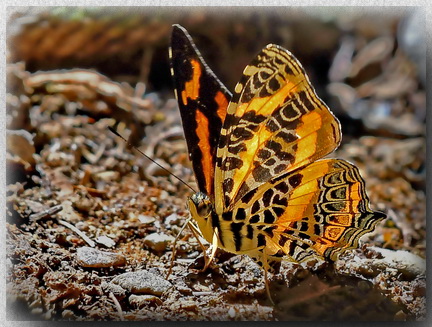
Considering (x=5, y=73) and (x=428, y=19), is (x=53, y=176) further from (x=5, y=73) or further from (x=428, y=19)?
(x=428, y=19)

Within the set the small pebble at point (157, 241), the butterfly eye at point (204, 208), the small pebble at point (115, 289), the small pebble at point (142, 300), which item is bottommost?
the small pebble at point (142, 300)

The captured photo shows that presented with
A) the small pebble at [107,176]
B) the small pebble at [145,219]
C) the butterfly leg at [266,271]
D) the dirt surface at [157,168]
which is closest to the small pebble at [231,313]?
the dirt surface at [157,168]

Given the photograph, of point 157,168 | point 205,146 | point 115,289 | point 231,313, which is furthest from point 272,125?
point 157,168

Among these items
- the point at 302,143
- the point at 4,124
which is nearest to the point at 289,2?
the point at 302,143

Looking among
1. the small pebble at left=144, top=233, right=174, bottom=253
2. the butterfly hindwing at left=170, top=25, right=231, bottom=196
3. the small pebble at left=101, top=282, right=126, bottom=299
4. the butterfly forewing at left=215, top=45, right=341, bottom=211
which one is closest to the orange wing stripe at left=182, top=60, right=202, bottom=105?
the butterfly hindwing at left=170, top=25, right=231, bottom=196

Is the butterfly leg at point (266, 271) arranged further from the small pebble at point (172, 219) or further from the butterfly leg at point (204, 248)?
the small pebble at point (172, 219)

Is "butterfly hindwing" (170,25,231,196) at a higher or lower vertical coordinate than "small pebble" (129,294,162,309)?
higher

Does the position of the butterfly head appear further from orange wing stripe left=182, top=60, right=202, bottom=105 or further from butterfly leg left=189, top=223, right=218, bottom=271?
orange wing stripe left=182, top=60, right=202, bottom=105
